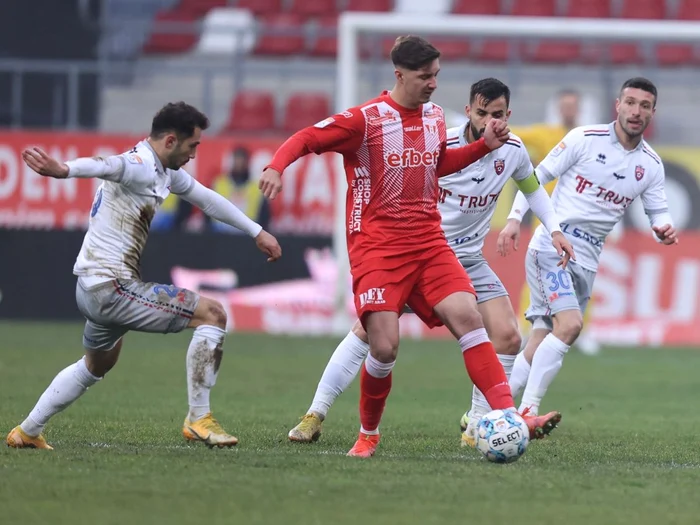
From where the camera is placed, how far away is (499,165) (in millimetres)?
7887

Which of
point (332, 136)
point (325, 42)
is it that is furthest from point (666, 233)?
point (325, 42)

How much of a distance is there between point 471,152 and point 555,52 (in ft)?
47.4

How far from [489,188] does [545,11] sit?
1454 cm

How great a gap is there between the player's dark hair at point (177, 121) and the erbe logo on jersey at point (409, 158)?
106 cm

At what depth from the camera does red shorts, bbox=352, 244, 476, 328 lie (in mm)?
6711

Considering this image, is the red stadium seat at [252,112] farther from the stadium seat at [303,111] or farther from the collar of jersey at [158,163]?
the collar of jersey at [158,163]

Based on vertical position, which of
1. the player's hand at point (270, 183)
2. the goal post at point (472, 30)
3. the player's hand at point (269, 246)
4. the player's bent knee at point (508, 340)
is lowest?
the player's bent knee at point (508, 340)

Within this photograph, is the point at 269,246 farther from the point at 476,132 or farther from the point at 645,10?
the point at 645,10

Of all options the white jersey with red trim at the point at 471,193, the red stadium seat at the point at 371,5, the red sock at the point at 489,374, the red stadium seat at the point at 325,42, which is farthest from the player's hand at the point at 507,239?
the red stadium seat at the point at 371,5

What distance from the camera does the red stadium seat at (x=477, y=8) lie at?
867 inches

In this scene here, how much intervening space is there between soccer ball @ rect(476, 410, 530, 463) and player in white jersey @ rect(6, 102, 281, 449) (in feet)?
4.44

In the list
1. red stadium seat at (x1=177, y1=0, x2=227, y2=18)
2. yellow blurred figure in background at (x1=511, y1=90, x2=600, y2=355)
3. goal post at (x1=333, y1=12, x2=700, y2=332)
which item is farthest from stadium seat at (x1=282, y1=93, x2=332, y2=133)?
yellow blurred figure in background at (x1=511, y1=90, x2=600, y2=355)

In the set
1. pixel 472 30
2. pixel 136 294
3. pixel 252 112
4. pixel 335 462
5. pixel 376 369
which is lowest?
pixel 335 462

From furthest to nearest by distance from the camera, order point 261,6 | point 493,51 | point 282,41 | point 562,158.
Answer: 1. point 261,6
2. point 282,41
3. point 493,51
4. point 562,158
